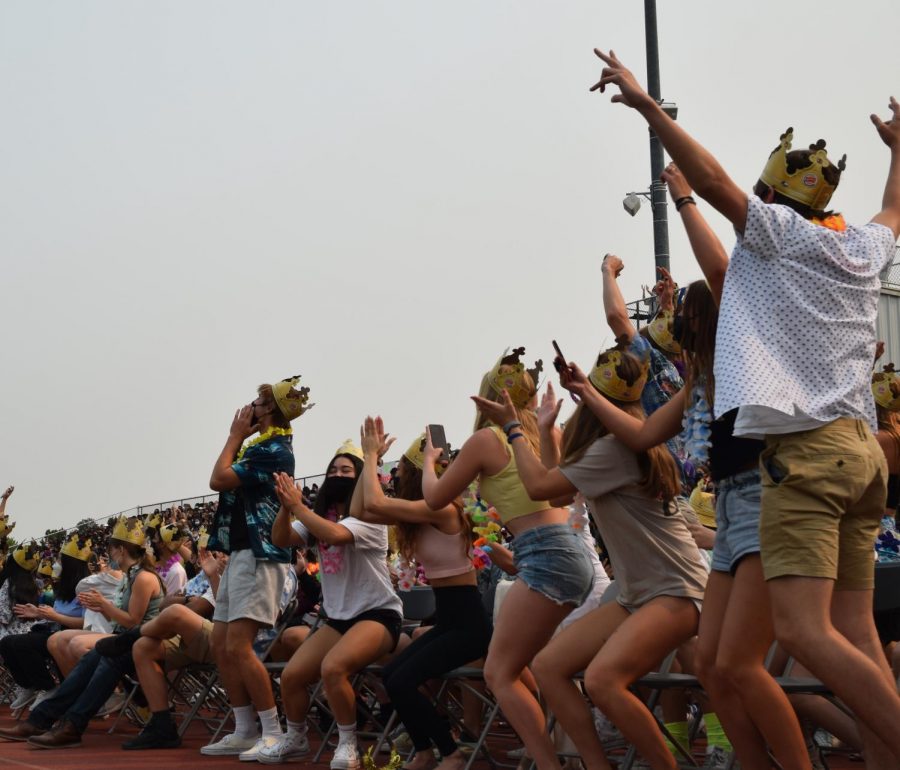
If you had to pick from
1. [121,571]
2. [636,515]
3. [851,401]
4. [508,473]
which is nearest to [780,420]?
[851,401]

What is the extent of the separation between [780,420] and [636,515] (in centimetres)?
150

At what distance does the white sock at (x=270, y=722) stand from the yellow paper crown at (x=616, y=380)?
3432 mm

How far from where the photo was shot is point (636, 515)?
4977 millimetres

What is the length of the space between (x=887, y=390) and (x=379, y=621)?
3.00m

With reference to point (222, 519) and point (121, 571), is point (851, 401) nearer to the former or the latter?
point (222, 519)

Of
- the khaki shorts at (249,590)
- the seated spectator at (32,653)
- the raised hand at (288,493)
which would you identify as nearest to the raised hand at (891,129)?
the raised hand at (288,493)

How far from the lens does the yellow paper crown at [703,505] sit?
691cm

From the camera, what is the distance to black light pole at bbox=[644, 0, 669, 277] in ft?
40.2

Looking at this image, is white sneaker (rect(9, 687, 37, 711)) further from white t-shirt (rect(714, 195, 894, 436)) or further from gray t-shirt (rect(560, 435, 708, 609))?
white t-shirt (rect(714, 195, 894, 436))

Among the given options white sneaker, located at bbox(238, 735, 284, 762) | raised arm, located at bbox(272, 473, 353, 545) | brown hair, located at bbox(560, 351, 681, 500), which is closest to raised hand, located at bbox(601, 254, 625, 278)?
brown hair, located at bbox(560, 351, 681, 500)

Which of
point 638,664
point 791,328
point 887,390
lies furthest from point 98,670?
point 791,328

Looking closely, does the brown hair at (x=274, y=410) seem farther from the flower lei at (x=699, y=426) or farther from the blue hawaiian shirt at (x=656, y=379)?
the flower lei at (x=699, y=426)

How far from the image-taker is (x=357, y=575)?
7.30 metres

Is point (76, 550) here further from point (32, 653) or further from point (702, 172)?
point (702, 172)
